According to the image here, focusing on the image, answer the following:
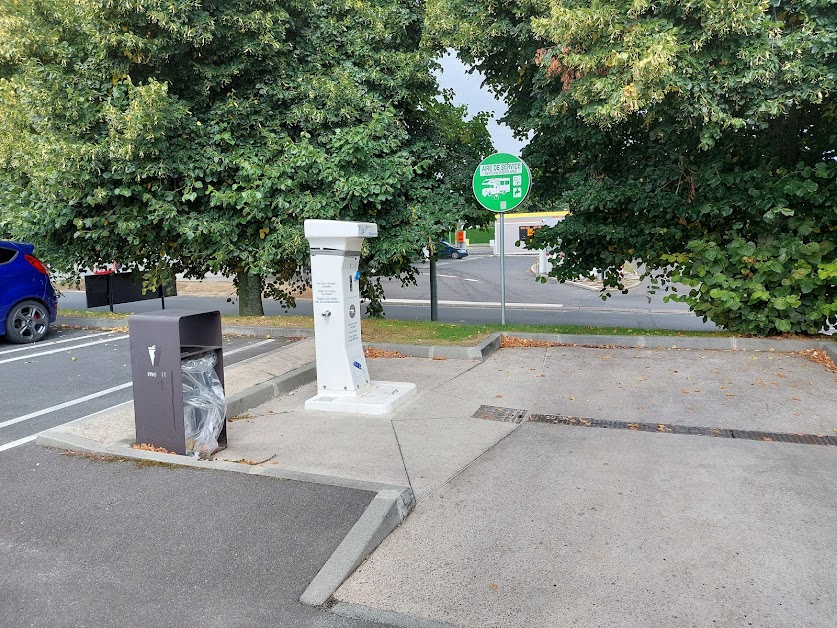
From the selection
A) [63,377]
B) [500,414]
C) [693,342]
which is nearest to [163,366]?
[500,414]

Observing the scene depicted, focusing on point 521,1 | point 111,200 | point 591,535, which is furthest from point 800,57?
point 111,200

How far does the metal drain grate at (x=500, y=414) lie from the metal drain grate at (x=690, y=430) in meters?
0.13

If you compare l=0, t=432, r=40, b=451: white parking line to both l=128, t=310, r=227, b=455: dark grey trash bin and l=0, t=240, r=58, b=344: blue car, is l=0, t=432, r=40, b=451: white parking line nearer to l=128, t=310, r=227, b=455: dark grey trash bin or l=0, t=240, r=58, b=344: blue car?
l=128, t=310, r=227, b=455: dark grey trash bin

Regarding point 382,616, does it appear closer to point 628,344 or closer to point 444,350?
point 444,350

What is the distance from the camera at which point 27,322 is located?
935 centimetres

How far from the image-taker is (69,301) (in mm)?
21125

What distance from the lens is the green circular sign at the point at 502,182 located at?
356 inches

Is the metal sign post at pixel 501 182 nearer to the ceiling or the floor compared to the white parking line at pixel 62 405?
nearer to the ceiling

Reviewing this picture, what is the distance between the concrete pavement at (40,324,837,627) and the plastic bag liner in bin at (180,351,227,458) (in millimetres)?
252

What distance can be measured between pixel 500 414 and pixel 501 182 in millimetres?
4623

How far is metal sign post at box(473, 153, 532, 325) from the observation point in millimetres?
9023

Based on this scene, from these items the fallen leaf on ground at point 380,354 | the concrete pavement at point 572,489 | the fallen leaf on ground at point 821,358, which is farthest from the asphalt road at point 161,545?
the fallen leaf on ground at point 821,358

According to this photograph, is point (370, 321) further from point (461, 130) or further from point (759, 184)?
point (759, 184)

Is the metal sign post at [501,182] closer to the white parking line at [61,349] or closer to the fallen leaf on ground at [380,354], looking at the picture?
the fallen leaf on ground at [380,354]
